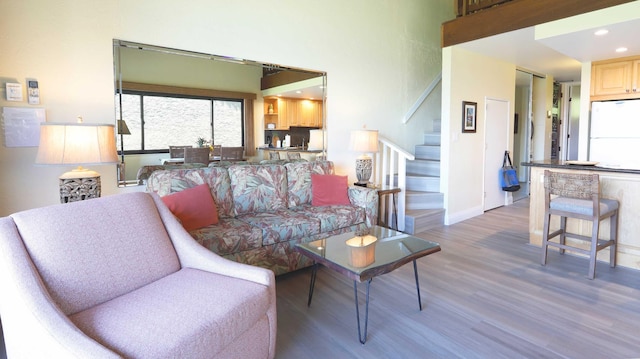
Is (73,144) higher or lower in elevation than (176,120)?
lower

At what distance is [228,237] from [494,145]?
15.7ft

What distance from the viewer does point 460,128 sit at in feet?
16.9

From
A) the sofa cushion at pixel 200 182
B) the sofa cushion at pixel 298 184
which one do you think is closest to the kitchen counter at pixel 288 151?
the sofa cushion at pixel 298 184

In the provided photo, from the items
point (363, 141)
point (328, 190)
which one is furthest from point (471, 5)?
point (328, 190)

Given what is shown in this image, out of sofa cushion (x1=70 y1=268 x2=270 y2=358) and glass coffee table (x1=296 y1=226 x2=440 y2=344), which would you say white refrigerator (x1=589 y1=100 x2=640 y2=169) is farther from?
sofa cushion (x1=70 y1=268 x2=270 y2=358)

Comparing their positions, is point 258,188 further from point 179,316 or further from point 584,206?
point 584,206

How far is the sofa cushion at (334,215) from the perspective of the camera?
3.36m

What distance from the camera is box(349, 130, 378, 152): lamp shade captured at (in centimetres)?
426

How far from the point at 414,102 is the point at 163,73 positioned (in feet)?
12.2

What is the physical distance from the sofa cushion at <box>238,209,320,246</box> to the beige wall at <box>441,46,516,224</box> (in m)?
2.58

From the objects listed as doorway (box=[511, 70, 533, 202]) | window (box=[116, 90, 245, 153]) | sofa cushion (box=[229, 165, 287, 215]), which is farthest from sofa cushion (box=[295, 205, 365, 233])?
doorway (box=[511, 70, 533, 202])

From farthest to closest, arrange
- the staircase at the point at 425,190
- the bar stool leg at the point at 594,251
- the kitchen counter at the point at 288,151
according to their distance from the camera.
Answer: the staircase at the point at 425,190 → the kitchen counter at the point at 288,151 → the bar stool leg at the point at 594,251

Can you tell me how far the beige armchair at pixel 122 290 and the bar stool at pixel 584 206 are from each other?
2917mm

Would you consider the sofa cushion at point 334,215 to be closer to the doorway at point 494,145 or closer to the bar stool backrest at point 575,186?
the bar stool backrest at point 575,186
